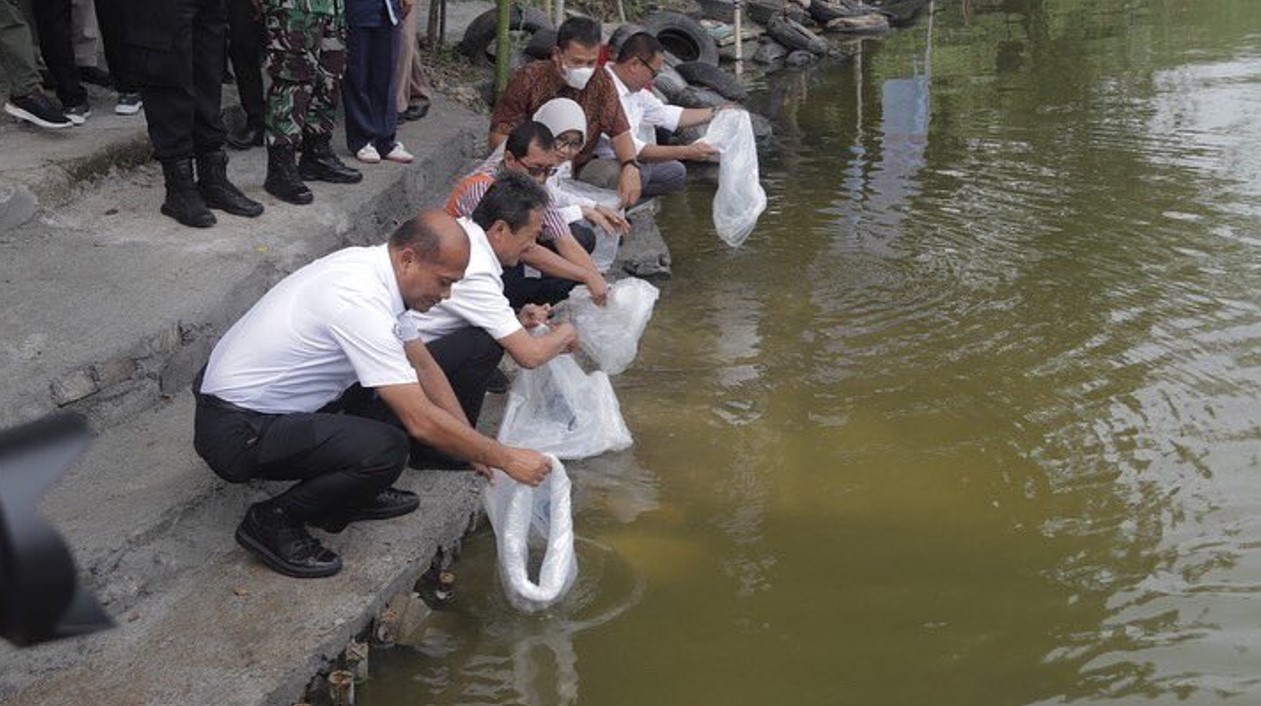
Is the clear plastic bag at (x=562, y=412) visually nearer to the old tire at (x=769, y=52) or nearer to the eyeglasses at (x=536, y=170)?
the eyeglasses at (x=536, y=170)

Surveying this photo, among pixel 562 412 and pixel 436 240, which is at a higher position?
pixel 436 240

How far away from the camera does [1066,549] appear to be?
421 cm

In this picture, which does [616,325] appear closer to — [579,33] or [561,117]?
[561,117]

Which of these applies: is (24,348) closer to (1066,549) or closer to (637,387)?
(637,387)

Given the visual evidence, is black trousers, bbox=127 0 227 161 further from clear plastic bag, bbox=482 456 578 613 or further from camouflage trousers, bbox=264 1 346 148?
Answer: clear plastic bag, bbox=482 456 578 613

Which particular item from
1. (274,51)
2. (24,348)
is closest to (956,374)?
(274,51)

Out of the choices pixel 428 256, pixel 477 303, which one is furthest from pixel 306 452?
pixel 477 303

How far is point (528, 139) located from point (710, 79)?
23.0ft

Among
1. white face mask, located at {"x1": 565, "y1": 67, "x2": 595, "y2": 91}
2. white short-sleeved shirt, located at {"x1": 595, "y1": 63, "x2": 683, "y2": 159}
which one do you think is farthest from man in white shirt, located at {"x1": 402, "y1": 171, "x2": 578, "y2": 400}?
white short-sleeved shirt, located at {"x1": 595, "y1": 63, "x2": 683, "y2": 159}

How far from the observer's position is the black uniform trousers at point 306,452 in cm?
369

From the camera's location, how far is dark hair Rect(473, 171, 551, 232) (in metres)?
4.39

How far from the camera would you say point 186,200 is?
5.39 metres

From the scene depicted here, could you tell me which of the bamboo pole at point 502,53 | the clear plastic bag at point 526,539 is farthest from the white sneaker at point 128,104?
the clear plastic bag at point 526,539

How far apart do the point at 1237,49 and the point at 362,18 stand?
1069 cm
